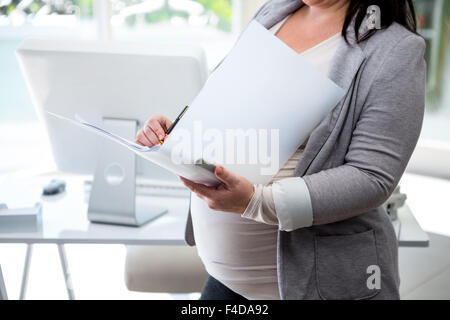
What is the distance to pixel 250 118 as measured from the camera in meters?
0.89

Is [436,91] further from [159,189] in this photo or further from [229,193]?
[229,193]

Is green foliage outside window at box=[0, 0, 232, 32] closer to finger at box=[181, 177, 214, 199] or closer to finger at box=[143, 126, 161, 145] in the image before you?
finger at box=[143, 126, 161, 145]

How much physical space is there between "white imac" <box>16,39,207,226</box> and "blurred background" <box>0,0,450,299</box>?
1.85 metres

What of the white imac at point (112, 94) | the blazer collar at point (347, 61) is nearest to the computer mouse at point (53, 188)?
the white imac at point (112, 94)

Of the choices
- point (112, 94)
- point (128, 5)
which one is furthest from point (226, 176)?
point (128, 5)

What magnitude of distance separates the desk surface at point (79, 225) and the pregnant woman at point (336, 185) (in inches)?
12.9

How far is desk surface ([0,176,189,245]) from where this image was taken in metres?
1.40

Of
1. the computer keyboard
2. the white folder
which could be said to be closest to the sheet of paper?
the white folder

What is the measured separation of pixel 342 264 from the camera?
99 centimetres

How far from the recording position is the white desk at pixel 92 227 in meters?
1.39

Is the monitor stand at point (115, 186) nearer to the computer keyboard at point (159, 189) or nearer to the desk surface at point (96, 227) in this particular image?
the desk surface at point (96, 227)

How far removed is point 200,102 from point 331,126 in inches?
9.7
